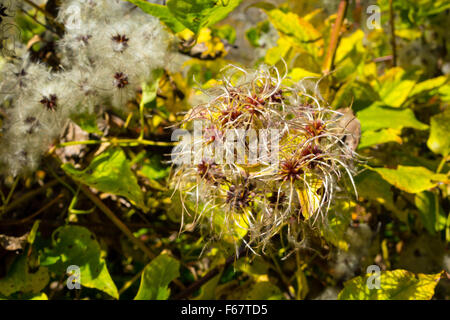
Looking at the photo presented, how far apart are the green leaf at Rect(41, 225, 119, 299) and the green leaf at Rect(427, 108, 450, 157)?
0.56 metres

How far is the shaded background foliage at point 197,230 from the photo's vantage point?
624mm

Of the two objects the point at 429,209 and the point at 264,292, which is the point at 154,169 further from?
the point at 429,209

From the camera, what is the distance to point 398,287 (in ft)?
1.86

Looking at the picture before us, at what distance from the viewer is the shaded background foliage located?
0.62 meters

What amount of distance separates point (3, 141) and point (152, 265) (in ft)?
1.07

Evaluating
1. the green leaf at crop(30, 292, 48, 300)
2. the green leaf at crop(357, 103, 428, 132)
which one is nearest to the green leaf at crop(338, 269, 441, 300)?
the green leaf at crop(357, 103, 428, 132)

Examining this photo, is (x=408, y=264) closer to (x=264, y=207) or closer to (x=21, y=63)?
(x=264, y=207)

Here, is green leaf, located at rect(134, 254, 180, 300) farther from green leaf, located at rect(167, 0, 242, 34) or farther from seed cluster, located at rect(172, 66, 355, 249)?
green leaf, located at rect(167, 0, 242, 34)

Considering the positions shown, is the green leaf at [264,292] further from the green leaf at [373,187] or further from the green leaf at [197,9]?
the green leaf at [197,9]

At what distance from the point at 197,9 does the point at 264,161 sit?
211 mm

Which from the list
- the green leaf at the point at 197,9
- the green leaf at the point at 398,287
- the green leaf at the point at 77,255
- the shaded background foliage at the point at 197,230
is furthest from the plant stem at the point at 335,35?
the green leaf at the point at 77,255

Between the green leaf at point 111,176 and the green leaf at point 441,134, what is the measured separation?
0.48 meters
